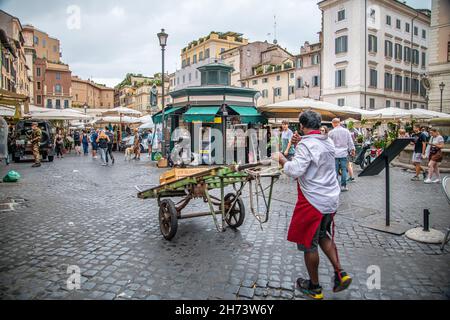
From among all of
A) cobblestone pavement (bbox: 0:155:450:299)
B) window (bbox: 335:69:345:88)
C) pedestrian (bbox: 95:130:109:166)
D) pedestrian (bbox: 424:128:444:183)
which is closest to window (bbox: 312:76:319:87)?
window (bbox: 335:69:345:88)

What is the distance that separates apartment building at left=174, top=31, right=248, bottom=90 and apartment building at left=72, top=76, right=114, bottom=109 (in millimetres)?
26193

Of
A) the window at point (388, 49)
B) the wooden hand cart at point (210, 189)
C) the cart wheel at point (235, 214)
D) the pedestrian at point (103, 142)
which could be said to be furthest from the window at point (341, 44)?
the wooden hand cart at point (210, 189)

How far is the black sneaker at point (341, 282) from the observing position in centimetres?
348

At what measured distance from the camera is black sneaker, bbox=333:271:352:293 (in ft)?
11.4

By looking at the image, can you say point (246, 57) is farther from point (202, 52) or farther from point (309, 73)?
point (309, 73)

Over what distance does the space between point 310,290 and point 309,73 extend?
4461cm

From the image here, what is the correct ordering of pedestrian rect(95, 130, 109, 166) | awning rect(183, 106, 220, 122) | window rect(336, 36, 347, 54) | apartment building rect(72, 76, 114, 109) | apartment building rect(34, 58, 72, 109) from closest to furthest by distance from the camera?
awning rect(183, 106, 220, 122) < pedestrian rect(95, 130, 109, 166) < window rect(336, 36, 347, 54) < apartment building rect(34, 58, 72, 109) < apartment building rect(72, 76, 114, 109)

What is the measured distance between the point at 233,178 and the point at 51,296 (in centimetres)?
280

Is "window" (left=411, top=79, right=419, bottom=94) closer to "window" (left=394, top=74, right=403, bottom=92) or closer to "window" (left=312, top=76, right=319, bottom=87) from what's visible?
"window" (left=394, top=74, right=403, bottom=92)

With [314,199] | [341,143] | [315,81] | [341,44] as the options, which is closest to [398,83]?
[341,44]

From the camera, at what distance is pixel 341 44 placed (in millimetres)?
39219

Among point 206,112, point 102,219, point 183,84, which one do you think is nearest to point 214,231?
point 102,219

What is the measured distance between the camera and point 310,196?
3492 mm

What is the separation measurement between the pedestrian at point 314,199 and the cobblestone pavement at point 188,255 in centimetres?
28
